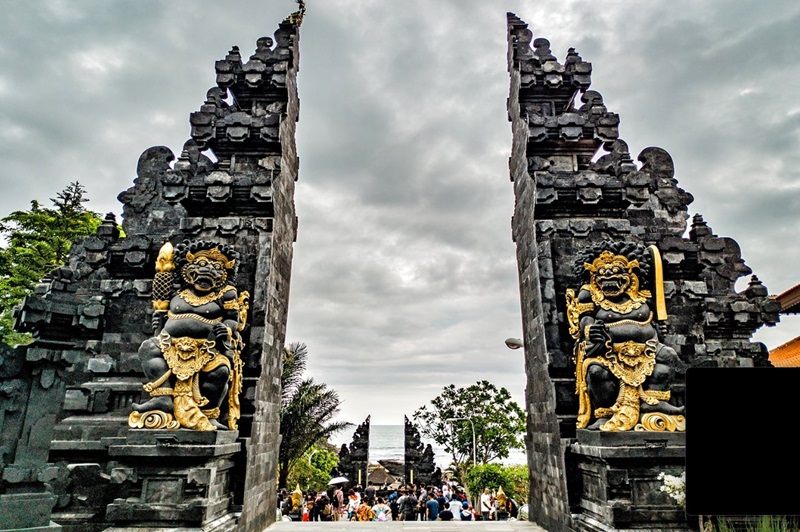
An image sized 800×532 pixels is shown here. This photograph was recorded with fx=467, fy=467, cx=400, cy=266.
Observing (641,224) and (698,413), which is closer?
(698,413)

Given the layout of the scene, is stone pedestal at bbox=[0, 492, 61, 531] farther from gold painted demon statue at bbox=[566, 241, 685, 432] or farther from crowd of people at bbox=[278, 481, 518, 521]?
crowd of people at bbox=[278, 481, 518, 521]

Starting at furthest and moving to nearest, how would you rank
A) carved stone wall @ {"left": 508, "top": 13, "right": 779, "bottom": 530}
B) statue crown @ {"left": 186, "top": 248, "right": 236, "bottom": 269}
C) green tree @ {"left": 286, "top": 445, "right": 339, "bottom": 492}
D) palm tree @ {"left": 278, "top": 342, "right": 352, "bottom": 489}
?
green tree @ {"left": 286, "top": 445, "right": 339, "bottom": 492} → palm tree @ {"left": 278, "top": 342, "right": 352, "bottom": 489} → carved stone wall @ {"left": 508, "top": 13, "right": 779, "bottom": 530} → statue crown @ {"left": 186, "top": 248, "right": 236, "bottom": 269}

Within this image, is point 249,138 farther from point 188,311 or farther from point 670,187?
point 670,187

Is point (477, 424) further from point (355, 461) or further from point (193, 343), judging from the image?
point (193, 343)

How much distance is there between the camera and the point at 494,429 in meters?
30.3

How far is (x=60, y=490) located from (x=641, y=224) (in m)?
10.8

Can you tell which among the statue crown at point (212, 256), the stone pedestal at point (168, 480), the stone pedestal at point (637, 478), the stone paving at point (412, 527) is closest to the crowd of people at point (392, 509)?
the stone paving at point (412, 527)

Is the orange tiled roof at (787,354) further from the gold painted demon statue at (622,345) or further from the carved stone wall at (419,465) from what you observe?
the carved stone wall at (419,465)

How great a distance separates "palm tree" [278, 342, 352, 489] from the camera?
731 inches

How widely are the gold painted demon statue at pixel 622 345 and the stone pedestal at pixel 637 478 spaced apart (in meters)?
0.19

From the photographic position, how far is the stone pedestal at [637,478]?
217 inches

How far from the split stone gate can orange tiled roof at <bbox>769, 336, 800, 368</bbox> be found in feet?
17.0

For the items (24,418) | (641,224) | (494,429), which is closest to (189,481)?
(24,418)

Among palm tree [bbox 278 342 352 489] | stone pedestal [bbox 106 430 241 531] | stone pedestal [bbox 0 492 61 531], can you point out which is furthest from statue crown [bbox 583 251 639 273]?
palm tree [bbox 278 342 352 489]
